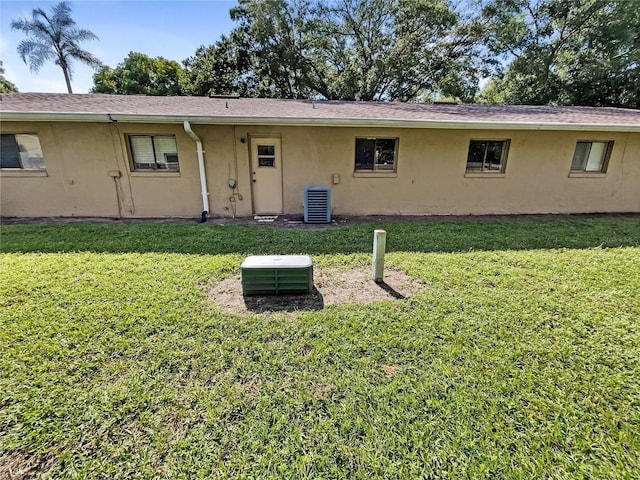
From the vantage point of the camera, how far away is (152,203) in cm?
756

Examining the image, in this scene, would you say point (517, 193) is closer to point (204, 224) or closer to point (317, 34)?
point (204, 224)

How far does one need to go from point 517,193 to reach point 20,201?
12971 mm

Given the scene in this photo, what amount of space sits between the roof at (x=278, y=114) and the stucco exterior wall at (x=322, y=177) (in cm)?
41

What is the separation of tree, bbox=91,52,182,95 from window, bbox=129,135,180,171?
64.8 ft

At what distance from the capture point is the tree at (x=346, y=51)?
17.4m

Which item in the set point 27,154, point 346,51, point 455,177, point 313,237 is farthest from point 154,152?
point 346,51

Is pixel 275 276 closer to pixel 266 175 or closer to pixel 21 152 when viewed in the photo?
pixel 266 175

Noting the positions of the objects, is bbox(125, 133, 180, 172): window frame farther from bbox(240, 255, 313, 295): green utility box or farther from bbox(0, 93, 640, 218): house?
bbox(240, 255, 313, 295): green utility box

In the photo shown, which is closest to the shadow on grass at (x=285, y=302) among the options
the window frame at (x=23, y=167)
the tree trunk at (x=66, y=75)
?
the window frame at (x=23, y=167)

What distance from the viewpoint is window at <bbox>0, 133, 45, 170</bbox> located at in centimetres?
709

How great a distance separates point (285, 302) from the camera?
3598mm

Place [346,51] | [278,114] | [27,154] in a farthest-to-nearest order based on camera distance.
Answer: [346,51] < [27,154] < [278,114]

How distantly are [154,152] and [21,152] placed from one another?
10.3 ft

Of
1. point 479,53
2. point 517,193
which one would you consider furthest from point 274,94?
point 517,193
